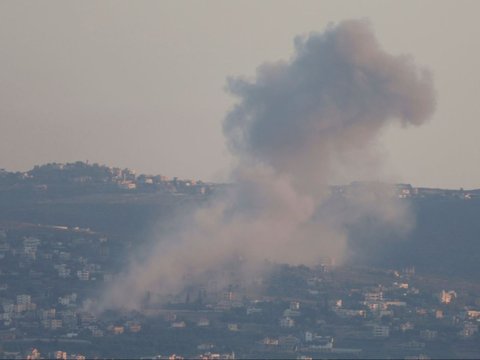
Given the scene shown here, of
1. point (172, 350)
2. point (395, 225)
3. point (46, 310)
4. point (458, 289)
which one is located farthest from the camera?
point (395, 225)

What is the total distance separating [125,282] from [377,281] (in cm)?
1195

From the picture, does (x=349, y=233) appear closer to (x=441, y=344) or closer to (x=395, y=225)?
(x=395, y=225)

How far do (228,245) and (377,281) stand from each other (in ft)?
28.0

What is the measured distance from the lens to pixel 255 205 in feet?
344

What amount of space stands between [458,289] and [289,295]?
8000mm

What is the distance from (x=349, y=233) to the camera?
122188 millimetres

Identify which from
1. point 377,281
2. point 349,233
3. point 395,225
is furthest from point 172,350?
point 395,225

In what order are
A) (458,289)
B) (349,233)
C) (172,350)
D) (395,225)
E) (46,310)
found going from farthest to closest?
(395,225) < (349,233) < (458,289) < (46,310) < (172,350)

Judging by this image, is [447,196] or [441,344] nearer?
[441,344]

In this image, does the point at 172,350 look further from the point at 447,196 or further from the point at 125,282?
the point at 447,196

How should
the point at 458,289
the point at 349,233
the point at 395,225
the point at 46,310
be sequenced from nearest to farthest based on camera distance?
the point at 46,310 → the point at 458,289 → the point at 349,233 → the point at 395,225

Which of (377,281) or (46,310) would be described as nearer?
(46,310)

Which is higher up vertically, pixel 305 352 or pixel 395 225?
pixel 395 225

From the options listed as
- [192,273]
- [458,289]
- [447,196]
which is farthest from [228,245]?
[447,196]
